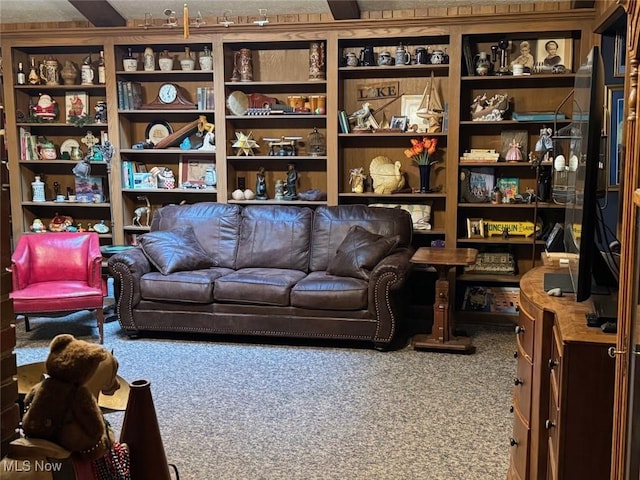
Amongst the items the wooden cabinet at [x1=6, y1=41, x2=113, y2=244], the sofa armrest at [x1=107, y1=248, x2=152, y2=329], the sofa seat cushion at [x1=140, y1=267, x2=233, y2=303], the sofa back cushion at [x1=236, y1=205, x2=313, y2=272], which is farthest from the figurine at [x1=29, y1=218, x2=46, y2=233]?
the sofa back cushion at [x1=236, y1=205, x2=313, y2=272]

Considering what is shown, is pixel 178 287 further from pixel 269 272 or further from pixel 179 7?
pixel 179 7

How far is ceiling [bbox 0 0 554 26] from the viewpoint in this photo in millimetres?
5086

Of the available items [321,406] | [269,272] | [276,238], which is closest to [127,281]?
[269,272]

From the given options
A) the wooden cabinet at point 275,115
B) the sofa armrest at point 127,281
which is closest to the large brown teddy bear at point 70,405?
the sofa armrest at point 127,281

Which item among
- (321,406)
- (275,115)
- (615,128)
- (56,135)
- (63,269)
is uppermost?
(275,115)

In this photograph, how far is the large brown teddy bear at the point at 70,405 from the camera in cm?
135

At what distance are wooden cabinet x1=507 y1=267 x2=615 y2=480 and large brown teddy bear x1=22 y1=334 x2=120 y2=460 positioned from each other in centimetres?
118

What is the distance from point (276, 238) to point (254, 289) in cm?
71

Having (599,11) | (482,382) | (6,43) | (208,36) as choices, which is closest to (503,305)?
(482,382)

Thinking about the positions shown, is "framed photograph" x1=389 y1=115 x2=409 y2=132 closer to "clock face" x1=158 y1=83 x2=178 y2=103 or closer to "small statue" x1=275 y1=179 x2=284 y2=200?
"small statue" x1=275 y1=179 x2=284 y2=200

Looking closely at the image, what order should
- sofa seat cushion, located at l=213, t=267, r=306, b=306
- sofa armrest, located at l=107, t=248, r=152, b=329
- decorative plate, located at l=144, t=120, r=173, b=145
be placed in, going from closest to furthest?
sofa seat cushion, located at l=213, t=267, r=306, b=306 < sofa armrest, located at l=107, t=248, r=152, b=329 < decorative plate, located at l=144, t=120, r=173, b=145

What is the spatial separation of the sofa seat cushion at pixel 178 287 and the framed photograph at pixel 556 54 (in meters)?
3.04

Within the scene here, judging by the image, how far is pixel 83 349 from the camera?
140 cm

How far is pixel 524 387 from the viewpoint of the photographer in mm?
2326
